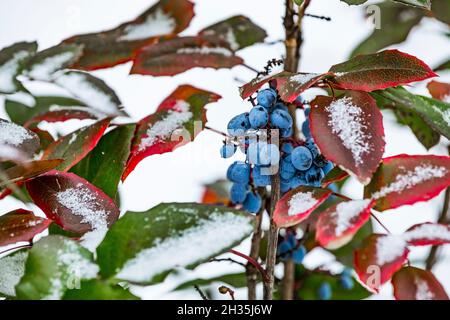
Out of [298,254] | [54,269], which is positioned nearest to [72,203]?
[54,269]

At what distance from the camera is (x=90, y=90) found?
0.68 metres

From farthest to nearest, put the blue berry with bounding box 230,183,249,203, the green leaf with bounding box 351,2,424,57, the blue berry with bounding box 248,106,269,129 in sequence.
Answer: the green leaf with bounding box 351,2,424,57 < the blue berry with bounding box 230,183,249,203 < the blue berry with bounding box 248,106,269,129

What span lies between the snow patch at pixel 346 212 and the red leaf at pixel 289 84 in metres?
0.08

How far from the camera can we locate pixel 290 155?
54 cm

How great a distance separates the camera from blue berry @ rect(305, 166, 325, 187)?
21.2 inches

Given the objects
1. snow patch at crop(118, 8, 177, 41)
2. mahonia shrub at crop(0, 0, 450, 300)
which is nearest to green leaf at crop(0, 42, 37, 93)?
mahonia shrub at crop(0, 0, 450, 300)

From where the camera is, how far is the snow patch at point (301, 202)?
0.45 m

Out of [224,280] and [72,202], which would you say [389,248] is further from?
[224,280]

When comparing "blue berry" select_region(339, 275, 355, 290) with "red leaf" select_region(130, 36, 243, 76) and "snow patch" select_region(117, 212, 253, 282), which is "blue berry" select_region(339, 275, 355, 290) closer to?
"red leaf" select_region(130, 36, 243, 76)

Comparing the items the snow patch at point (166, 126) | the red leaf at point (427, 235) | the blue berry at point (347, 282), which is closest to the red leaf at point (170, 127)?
the snow patch at point (166, 126)

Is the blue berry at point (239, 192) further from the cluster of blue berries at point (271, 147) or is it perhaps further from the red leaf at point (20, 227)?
the red leaf at point (20, 227)

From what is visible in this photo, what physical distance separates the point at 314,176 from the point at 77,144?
0.68 feet

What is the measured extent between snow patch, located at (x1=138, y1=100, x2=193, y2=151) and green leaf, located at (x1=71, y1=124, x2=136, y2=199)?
22mm
